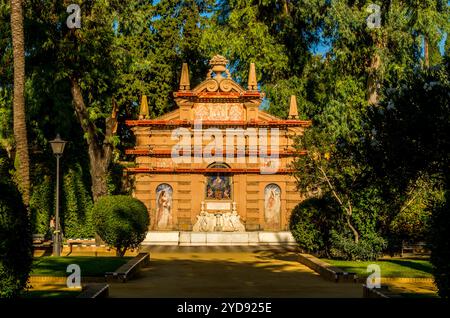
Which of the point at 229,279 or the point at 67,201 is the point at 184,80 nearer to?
the point at 67,201

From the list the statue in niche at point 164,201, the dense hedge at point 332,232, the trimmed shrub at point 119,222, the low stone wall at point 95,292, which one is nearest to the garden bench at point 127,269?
the trimmed shrub at point 119,222

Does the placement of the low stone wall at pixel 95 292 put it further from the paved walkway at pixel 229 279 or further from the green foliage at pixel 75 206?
the green foliage at pixel 75 206

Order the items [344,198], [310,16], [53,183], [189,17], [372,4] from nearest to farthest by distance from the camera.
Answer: [344,198] → [372,4] → [53,183] → [310,16] → [189,17]

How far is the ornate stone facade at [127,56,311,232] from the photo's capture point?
1801 inches

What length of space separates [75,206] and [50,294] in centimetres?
2819

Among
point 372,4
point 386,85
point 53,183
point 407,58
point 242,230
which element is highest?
point 372,4

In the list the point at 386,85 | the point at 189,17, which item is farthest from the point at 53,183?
the point at 386,85

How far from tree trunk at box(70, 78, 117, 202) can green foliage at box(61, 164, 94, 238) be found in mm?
4853

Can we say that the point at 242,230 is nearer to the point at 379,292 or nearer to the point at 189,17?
the point at 189,17

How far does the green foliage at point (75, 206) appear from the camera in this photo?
44.9 meters

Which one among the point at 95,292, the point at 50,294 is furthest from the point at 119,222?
the point at 95,292

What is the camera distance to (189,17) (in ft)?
172

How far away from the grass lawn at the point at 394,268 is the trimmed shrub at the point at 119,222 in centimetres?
804

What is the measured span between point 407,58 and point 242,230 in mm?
13328
